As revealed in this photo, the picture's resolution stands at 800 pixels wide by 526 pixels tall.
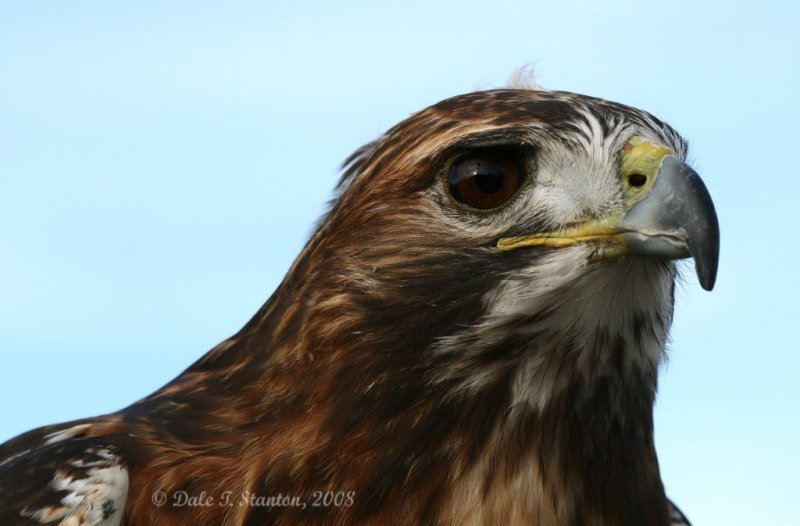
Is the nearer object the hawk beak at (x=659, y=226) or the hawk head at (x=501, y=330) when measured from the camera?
the hawk beak at (x=659, y=226)

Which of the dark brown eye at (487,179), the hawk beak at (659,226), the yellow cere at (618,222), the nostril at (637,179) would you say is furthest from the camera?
the dark brown eye at (487,179)

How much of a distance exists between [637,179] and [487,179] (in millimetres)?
587

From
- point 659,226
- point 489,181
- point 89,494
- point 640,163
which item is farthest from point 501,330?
point 89,494

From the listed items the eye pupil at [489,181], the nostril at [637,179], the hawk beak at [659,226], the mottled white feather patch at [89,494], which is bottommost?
the mottled white feather patch at [89,494]

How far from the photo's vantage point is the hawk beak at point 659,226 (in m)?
4.66

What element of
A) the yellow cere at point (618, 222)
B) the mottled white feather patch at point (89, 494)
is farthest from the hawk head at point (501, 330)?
the mottled white feather patch at point (89, 494)

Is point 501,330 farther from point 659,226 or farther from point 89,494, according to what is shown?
point 89,494

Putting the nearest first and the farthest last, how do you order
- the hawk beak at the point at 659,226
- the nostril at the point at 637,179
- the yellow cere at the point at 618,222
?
the hawk beak at the point at 659,226 < the yellow cere at the point at 618,222 < the nostril at the point at 637,179

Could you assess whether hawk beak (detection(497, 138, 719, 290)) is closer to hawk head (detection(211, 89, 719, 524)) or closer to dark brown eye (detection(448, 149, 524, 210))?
hawk head (detection(211, 89, 719, 524))

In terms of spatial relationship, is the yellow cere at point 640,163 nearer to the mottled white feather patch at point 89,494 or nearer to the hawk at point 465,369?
the hawk at point 465,369

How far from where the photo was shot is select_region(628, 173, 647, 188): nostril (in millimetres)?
4934

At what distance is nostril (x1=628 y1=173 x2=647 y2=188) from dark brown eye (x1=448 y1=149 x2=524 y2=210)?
1.42 ft

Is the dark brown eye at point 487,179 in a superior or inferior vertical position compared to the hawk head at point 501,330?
superior

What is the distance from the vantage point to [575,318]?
5.01 meters
